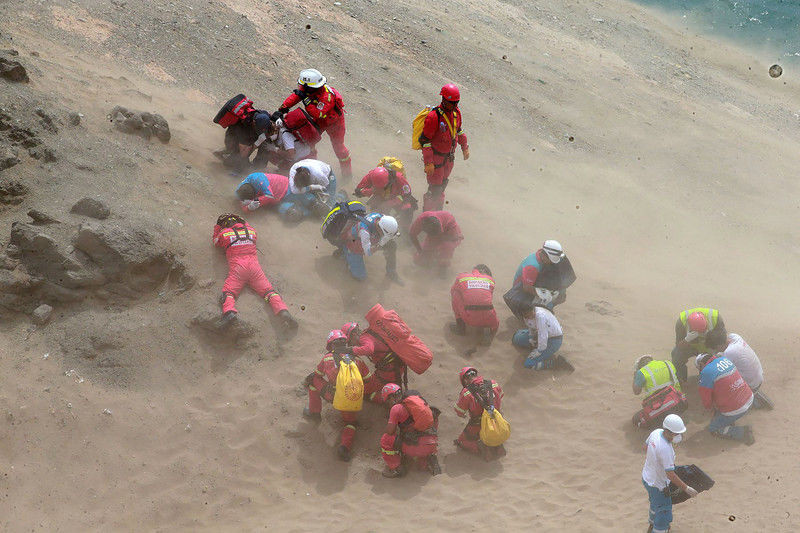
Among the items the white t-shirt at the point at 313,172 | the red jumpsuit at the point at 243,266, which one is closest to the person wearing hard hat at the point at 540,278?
the red jumpsuit at the point at 243,266

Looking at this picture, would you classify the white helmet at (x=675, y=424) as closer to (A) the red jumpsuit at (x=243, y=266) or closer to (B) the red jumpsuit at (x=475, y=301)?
(B) the red jumpsuit at (x=475, y=301)

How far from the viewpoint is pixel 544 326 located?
8.62 meters

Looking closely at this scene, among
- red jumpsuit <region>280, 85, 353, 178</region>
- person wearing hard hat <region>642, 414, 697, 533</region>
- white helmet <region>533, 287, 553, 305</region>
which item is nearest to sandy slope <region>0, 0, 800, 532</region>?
person wearing hard hat <region>642, 414, 697, 533</region>

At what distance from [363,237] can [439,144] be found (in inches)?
85.4

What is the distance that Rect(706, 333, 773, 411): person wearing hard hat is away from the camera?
8.00m

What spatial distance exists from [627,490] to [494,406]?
1586mm

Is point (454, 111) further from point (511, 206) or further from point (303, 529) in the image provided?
point (303, 529)

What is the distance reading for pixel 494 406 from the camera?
760cm

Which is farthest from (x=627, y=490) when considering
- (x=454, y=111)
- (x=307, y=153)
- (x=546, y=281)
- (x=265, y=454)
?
(x=307, y=153)

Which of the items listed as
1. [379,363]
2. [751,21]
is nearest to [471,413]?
[379,363]

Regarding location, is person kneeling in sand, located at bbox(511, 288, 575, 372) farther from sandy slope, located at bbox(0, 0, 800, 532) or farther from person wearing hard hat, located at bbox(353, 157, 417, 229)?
person wearing hard hat, located at bbox(353, 157, 417, 229)

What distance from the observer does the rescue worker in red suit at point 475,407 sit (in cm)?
754

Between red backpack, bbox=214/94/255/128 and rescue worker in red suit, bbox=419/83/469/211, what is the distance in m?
2.64

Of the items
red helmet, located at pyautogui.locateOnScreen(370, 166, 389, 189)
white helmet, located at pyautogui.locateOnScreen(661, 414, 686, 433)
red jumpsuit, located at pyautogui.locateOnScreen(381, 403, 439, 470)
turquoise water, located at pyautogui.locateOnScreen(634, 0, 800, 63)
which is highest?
turquoise water, located at pyautogui.locateOnScreen(634, 0, 800, 63)
